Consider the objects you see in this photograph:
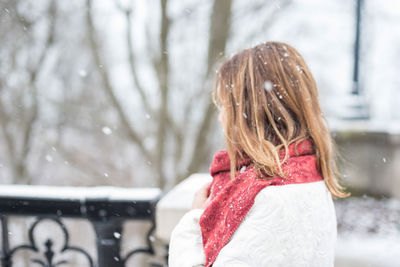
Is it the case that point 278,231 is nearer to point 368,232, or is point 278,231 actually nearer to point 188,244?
point 188,244

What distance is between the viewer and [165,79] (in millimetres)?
8078

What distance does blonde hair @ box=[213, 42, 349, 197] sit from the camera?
1.41 metres

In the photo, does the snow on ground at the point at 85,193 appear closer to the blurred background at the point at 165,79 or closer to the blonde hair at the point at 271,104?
the blonde hair at the point at 271,104

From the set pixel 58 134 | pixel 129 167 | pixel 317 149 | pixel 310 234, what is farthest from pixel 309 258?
pixel 129 167

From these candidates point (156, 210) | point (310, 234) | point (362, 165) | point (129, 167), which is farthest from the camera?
point (129, 167)

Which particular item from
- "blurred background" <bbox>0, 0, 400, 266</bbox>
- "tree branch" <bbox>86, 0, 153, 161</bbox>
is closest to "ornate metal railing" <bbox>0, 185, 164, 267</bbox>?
"blurred background" <bbox>0, 0, 400, 266</bbox>

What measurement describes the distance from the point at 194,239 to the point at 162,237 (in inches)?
22.4

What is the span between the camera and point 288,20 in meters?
9.66

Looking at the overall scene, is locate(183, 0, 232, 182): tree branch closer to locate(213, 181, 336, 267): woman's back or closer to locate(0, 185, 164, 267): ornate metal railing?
locate(0, 185, 164, 267): ornate metal railing

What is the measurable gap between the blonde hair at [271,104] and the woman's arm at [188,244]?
0.25 metres

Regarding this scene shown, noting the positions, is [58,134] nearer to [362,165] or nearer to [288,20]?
→ [288,20]

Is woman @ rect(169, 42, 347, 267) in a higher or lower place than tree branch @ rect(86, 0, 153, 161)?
lower

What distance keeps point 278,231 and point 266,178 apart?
18 centimetres

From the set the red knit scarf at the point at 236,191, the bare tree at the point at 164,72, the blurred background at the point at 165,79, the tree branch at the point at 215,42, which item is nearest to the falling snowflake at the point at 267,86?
the red knit scarf at the point at 236,191
